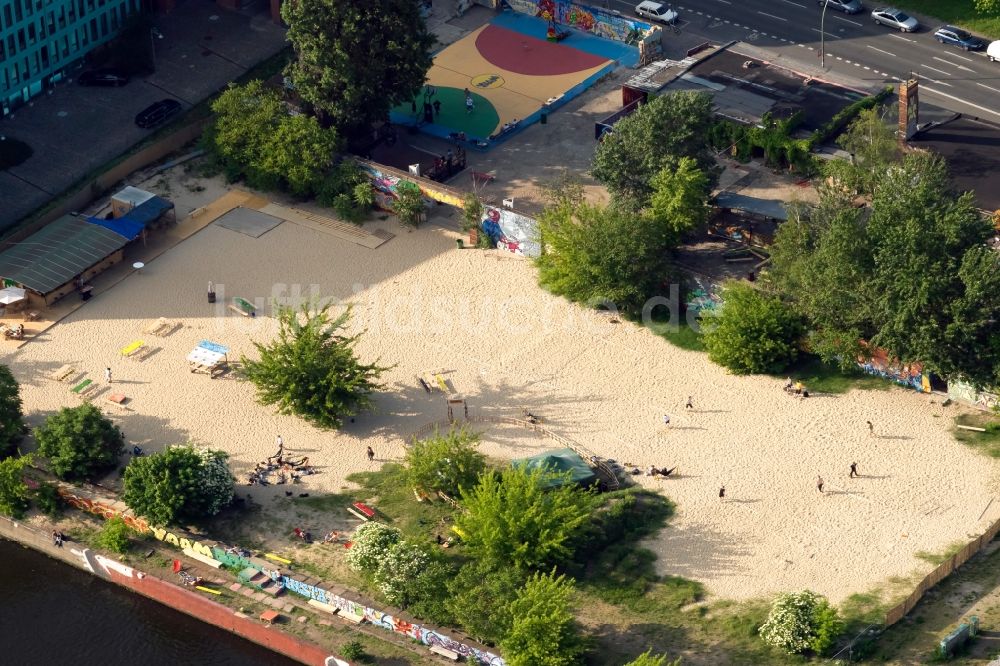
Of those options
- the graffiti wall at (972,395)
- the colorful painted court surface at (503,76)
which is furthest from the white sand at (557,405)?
the colorful painted court surface at (503,76)

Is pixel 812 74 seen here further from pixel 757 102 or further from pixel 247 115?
pixel 247 115

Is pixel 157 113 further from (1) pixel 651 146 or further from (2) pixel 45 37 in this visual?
(1) pixel 651 146

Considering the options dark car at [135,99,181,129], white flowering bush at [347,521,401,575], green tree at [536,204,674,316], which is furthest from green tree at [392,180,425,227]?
white flowering bush at [347,521,401,575]

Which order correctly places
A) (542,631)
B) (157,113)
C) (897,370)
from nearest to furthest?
1. (542,631)
2. (897,370)
3. (157,113)

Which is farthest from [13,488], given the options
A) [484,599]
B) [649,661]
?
[649,661]

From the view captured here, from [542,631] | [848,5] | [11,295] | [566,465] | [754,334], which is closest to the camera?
[542,631]

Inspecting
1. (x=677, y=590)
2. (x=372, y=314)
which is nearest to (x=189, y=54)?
(x=372, y=314)
